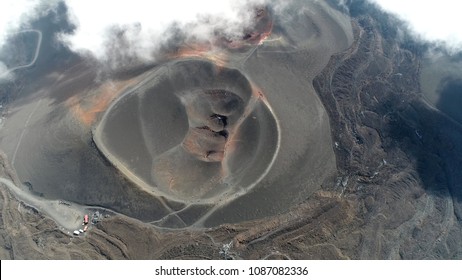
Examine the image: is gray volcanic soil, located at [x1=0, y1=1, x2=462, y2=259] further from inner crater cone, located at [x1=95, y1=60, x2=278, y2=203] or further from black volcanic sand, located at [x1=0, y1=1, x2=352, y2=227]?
inner crater cone, located at [x1=95, y1=60, x2=278, y2=203]

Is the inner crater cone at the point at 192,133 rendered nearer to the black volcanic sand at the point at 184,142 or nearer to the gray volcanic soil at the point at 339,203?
the black volcanic sand at the point at 184,142

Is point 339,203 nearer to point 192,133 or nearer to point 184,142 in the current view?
point 192,133

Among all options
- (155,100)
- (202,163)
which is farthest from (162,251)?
(155,100)

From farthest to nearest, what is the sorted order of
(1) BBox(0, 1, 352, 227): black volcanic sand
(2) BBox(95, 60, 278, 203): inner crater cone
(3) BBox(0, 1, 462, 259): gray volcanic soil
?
(2) BBox(95, 60, 278, 203): inner crater cone → (1) BBox(0, 1, 352, 227): black volcanic sand → (3) BBox(0, 1, 462, 259): gray volcanic soil

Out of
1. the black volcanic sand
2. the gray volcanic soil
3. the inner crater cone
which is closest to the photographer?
the gray volcanic soil

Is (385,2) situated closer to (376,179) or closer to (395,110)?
(395,110)

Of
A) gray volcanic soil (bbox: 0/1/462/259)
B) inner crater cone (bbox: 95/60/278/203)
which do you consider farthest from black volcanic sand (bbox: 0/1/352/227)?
gray volcanic soil (bbox: 0/1/462/259)

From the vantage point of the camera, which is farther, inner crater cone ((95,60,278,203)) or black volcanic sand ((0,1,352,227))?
inner crater cone ((95,60,278,203))
